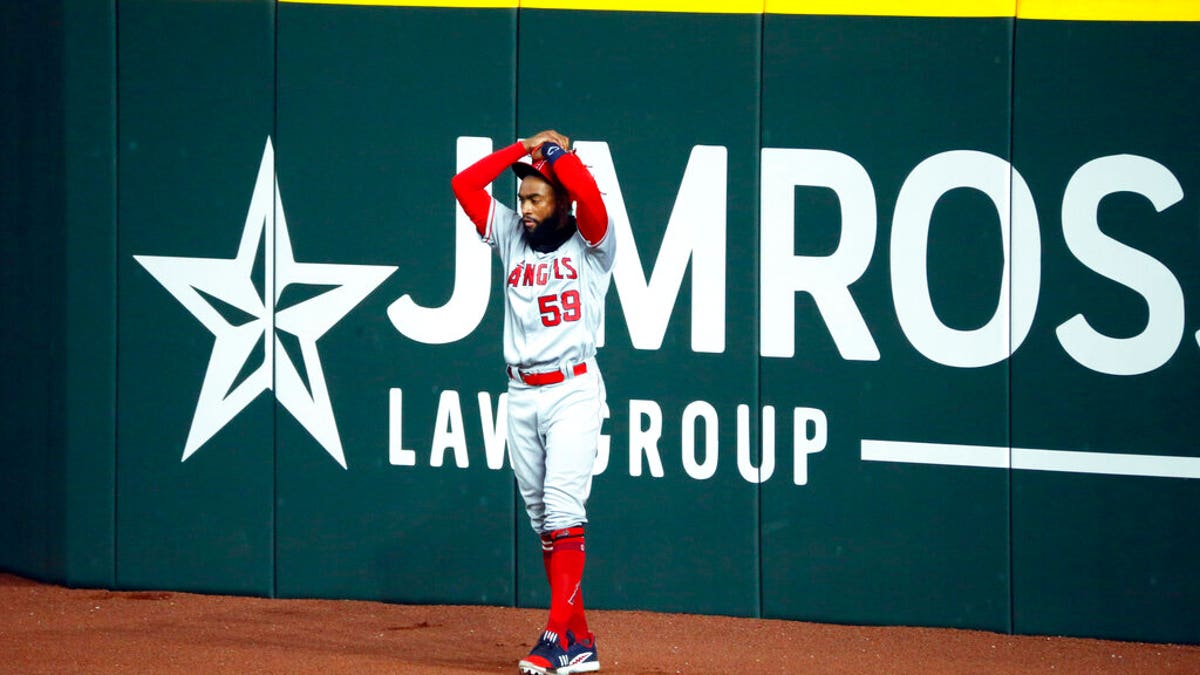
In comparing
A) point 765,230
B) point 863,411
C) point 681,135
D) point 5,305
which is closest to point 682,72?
point 681,135

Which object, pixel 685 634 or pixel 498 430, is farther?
pixel 498 430

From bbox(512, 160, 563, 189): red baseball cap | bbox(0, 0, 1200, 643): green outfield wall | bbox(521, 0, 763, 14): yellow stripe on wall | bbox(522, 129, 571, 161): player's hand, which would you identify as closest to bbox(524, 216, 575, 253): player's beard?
bbox(512, 160, 563, 189): red baseball cap

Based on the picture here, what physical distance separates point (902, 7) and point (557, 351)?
222 cm

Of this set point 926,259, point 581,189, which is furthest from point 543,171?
point 926,259

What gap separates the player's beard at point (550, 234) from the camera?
5.10 m

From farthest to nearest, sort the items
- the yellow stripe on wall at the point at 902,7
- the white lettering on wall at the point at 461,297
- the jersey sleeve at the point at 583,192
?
1. the white lettering on wall at the point at 461,297
2. the yellow stripe on wall at the point at 902,7
3. the jersey sleeve at the point at 583,192

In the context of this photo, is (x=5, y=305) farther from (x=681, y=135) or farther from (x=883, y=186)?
(x=883, y=186)

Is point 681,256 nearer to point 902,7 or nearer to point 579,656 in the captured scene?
point 902,7

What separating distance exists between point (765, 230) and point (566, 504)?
173 cm

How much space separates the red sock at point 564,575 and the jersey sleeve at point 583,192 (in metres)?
1.07

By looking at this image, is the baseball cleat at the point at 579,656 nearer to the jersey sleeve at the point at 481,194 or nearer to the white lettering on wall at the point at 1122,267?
the jersey sleeve at the point at 481,194

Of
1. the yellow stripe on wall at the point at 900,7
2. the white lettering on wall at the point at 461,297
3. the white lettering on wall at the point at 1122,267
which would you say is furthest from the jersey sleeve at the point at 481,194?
the white lettering on wall at the point at 1122,267

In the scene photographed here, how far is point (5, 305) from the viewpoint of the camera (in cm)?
691

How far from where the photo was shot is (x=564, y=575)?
5012mm
